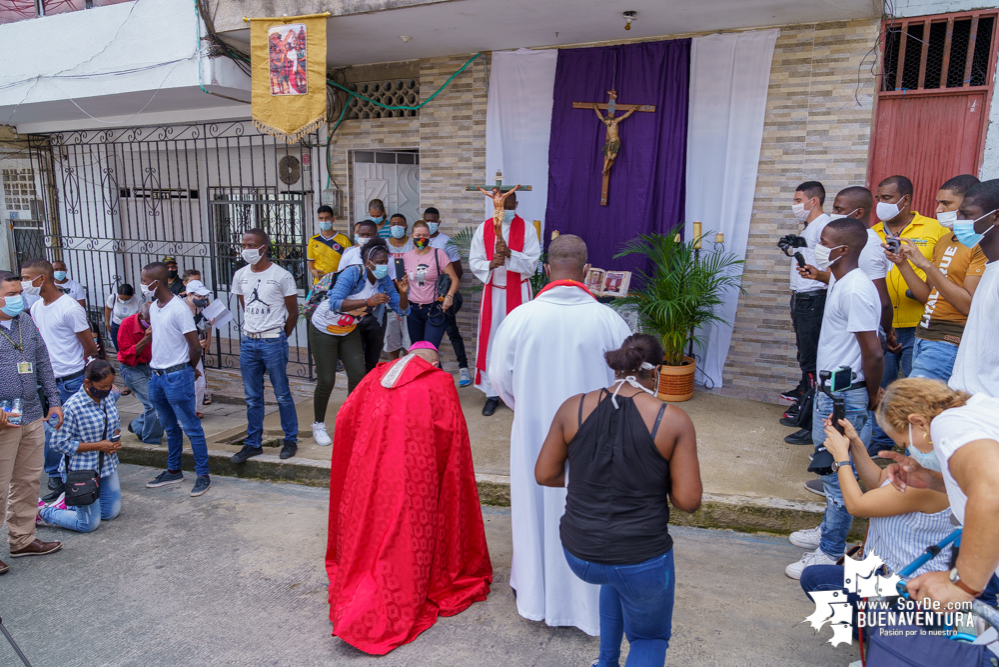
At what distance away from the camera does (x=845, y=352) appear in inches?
147

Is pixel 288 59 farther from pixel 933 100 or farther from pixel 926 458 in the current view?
pixel 926 458

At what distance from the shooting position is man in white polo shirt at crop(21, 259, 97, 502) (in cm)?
582

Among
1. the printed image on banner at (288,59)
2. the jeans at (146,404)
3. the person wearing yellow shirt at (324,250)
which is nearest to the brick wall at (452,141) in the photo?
the person wearing yellow shirt at (324,250)

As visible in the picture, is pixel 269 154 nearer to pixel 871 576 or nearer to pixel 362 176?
pixel 362 176

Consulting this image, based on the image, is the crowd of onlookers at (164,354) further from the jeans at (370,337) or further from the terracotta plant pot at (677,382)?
the terracotta plant pot at (677,382)

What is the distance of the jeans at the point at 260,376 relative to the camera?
5.85 m

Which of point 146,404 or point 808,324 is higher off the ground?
point 808,324

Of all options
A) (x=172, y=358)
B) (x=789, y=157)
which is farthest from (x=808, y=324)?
(x=172, y=358)

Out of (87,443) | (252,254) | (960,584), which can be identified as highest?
(252,254)

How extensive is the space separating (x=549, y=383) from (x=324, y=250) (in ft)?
17.9

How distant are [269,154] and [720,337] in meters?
6.99

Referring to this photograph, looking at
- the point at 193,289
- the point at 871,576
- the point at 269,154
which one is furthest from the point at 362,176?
the point at 871,576

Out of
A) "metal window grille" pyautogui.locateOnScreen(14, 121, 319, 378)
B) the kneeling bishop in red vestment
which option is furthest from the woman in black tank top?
"metal window grille" pyautogui.locateOnScreen(14, 121, 319, 378)

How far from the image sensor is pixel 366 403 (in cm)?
383
